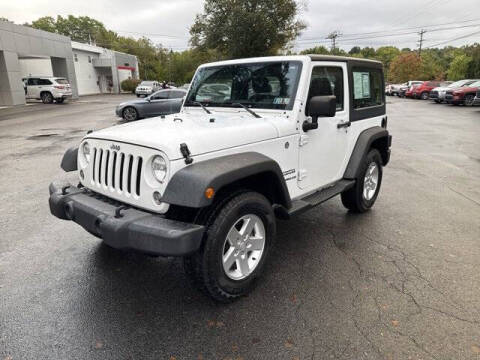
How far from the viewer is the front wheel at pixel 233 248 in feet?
8.46

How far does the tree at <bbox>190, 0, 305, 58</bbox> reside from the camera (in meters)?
25.0

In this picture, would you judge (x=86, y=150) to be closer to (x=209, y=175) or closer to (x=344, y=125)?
(x=209, y=175)

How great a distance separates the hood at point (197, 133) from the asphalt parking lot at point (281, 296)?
1.27m

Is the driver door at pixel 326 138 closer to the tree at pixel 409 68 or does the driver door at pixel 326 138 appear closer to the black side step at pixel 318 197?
the black side step at pixel 318 197

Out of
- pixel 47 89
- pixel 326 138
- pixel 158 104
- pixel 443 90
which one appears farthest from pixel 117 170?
pixel 47 89

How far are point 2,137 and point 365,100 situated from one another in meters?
11.6

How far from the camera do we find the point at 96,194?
10.1 ft

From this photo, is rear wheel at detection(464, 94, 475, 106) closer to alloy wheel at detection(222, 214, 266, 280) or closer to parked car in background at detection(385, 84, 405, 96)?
parked car in background at detection(385, 84, 405, 96)

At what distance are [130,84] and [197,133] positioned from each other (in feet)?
153

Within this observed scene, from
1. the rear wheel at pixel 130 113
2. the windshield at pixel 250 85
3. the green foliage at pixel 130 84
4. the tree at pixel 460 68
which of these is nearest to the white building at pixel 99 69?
the green foliage at pixel 130 84

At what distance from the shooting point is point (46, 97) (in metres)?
26.7

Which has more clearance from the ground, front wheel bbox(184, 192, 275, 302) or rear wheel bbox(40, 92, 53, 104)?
rear wheel bbox(40, 92, 53, 104)

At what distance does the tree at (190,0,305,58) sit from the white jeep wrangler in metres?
22.6

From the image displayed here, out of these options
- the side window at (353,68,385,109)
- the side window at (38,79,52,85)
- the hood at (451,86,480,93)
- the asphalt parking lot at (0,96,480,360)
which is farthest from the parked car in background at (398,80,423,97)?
the asphalt parking lot at (0,96,480,360)
